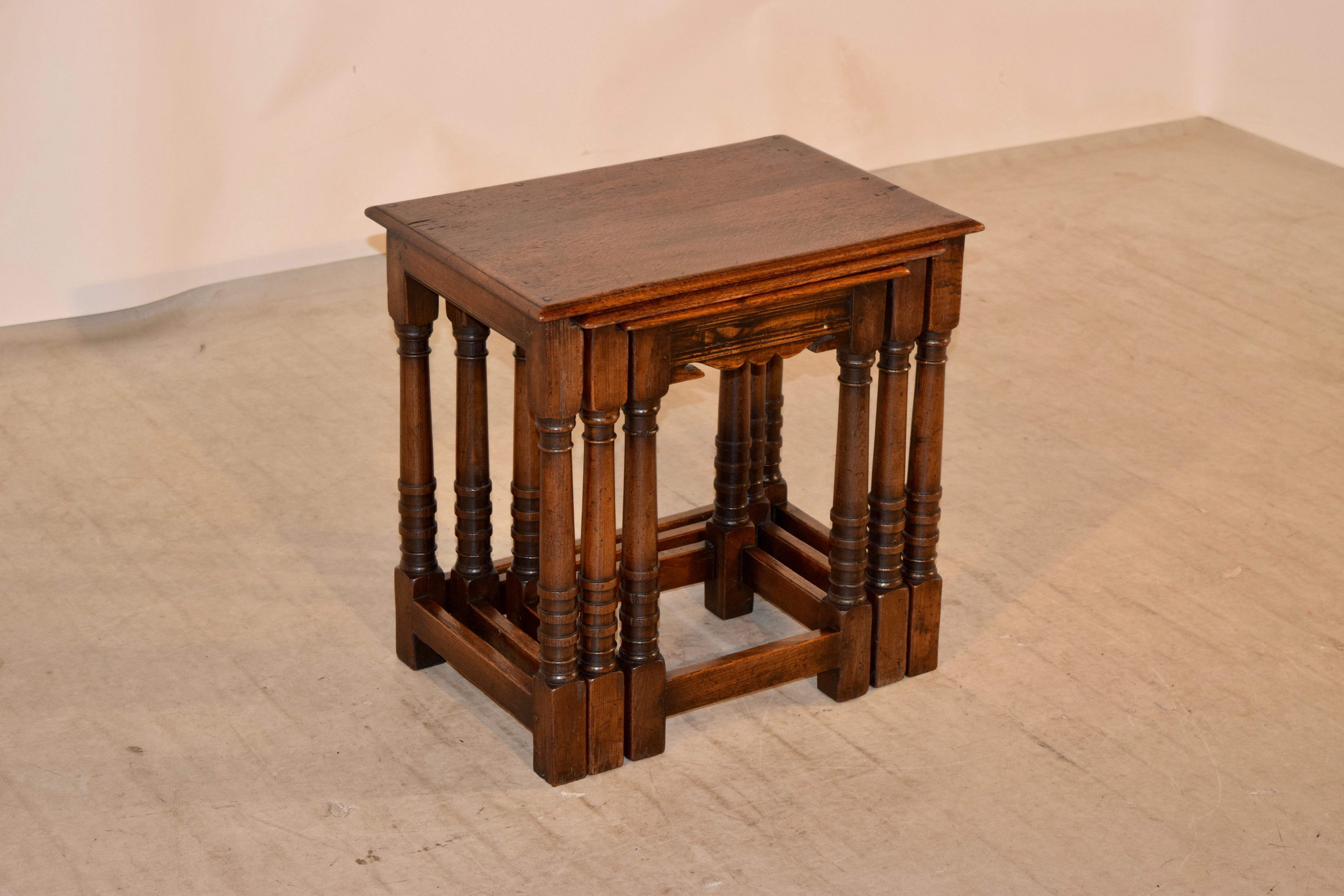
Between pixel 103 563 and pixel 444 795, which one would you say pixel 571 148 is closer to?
pixel 103 563

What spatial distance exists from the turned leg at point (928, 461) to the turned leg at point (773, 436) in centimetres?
31

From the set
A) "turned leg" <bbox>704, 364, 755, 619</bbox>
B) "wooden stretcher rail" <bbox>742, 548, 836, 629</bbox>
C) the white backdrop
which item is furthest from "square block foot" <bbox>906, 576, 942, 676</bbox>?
the white backdrop

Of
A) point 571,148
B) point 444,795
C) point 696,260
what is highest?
point 696,260

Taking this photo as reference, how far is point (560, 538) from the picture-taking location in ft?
8.50

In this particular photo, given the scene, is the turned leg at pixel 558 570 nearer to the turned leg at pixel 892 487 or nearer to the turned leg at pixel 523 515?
the turned leg at pixel 523 515

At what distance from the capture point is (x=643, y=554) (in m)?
2.66

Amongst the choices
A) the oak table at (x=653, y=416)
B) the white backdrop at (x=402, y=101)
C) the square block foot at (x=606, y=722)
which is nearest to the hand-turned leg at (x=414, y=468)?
the oak table at (x=653, y=416)

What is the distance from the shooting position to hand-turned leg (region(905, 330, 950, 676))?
2834 mm

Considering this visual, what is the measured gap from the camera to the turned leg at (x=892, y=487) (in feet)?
8.96

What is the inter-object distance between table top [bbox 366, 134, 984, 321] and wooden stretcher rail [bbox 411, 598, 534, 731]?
64 centimetres

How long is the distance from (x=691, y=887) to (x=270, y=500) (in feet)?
4.92

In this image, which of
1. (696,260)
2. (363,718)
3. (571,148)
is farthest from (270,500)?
(571,148)

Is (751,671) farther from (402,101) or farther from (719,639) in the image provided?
(402,101)

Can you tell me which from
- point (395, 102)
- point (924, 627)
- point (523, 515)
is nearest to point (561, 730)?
point (523, 515)
